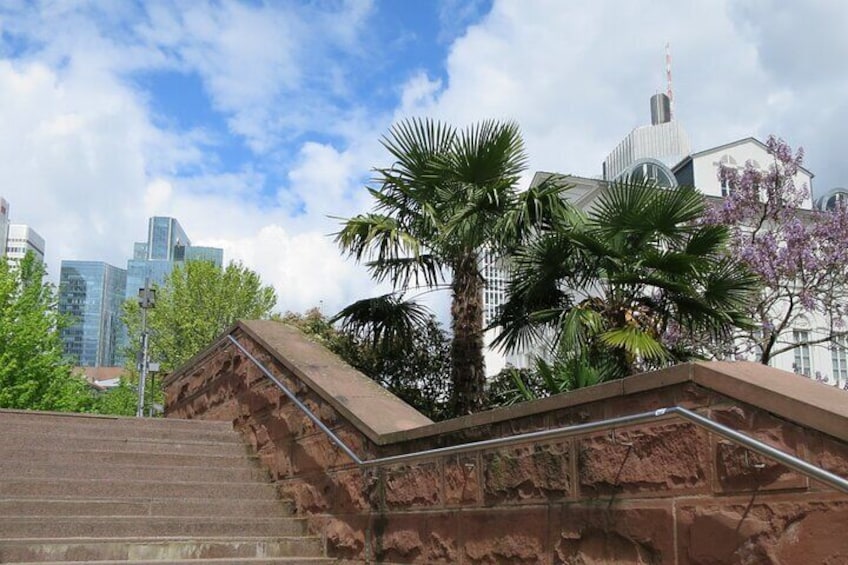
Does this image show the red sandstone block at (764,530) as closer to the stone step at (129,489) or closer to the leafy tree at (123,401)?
the stone step at (129,489)

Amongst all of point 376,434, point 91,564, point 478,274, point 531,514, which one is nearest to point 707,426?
point 531,514

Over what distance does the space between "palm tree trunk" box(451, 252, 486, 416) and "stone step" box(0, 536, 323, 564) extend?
3.85 m

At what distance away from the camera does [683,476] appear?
11.1ft

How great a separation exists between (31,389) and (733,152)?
1140 inches

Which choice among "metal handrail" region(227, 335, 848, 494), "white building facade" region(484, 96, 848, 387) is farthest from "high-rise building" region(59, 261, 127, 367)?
"metal handrail" region(227, 335, 848, 494)

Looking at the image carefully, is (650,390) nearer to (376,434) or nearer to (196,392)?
(376,434)

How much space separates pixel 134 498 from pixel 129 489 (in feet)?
0.62

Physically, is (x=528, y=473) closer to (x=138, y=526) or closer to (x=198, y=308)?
(x=138, y=526)

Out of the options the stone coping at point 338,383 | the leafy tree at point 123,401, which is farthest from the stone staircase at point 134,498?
the leafy tree at point 123,401

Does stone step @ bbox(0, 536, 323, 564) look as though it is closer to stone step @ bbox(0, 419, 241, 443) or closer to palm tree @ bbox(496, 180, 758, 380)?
stone step @ bbox(0, 419, 241, 443)

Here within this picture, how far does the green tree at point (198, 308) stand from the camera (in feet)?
131

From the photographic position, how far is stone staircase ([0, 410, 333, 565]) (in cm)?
567

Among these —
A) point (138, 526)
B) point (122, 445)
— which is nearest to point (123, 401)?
point (122, 445)

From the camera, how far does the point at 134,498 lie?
6477 mm
